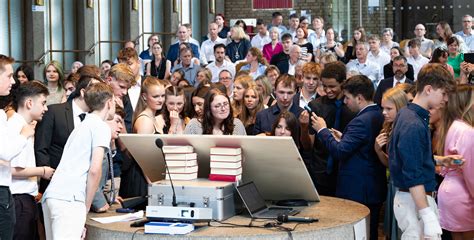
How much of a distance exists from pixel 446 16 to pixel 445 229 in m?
9.97

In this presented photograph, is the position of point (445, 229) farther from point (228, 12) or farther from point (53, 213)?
point (228, 12)

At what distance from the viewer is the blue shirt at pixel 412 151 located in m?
5.07

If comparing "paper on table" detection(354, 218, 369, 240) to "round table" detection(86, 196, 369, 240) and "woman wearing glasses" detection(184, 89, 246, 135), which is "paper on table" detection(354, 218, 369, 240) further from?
"woman wearing glasses" detection(184, 89, 246, 135)

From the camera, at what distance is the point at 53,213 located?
4980mm

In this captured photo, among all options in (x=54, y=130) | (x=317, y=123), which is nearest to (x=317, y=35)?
(x=317, y=123)

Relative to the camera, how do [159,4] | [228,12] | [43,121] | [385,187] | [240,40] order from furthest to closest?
[228,12] < [159,4] < [240,40] < [385,187] < [43,121]

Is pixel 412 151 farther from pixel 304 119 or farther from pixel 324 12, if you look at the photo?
pixel 324 12

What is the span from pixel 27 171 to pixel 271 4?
15711 millimetres

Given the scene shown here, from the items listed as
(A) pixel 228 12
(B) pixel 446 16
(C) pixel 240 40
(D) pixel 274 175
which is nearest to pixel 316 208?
(D) pixel 274 175

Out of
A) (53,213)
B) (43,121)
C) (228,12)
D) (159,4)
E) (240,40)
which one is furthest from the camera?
(228,12)

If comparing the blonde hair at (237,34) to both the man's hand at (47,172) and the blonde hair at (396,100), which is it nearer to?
the blonde hair at (396,100)

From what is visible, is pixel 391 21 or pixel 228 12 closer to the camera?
pixel 391 21

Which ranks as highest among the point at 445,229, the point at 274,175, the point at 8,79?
the point at 8,79

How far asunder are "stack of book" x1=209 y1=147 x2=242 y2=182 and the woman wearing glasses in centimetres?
114
